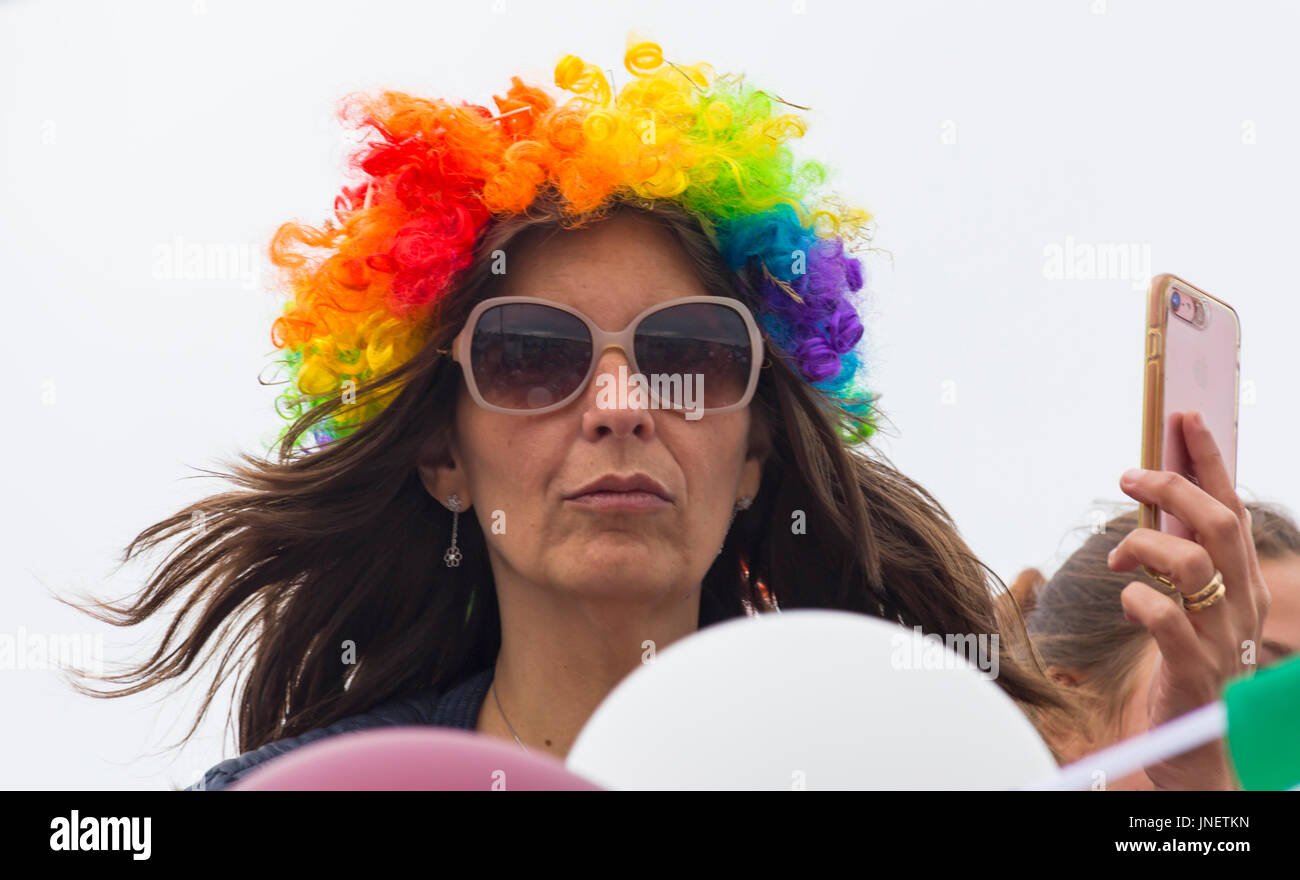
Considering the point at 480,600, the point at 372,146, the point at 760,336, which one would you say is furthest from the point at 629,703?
the point at 372,146

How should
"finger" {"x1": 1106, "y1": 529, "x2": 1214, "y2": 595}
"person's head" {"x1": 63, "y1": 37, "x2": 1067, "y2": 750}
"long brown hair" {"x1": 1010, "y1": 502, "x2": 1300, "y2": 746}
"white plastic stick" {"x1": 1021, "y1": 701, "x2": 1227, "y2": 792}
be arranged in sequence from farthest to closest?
"long brown hair" {"x1": 1010, "y1": 502, "x2": 1300, "y2": 746} < "person's head" {"x1": 63, "y1": 37, "x2": 1067, "y2": 750} < "finger" {"x1": 1106, "y1": 529, "x2": 1214, "y2": 595} < "white plastic stick" {"x1": 1021, "y1": 701, "x2": 1227, "y2": 792}

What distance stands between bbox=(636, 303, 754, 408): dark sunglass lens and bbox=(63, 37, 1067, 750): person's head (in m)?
0.01

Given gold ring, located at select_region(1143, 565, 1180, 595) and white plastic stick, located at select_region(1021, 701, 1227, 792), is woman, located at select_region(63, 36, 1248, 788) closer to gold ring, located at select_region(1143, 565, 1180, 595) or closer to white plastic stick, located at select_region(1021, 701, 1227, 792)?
gold ring, located at select_region(1143, 565, 1180, 595)

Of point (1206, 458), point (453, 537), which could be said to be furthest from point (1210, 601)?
point (453, 537)

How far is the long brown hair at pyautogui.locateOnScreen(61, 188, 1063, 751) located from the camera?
9.85 ft

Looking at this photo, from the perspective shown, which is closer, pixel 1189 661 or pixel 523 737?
pixel 1189 661

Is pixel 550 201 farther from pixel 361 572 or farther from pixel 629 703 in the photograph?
pixel 629 703

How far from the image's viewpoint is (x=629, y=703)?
1.29m

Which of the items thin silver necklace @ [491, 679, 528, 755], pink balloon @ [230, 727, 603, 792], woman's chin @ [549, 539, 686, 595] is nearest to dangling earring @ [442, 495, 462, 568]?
thin silver necklace @ [491, 679, 528, 755]

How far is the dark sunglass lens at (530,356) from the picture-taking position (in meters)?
2.71

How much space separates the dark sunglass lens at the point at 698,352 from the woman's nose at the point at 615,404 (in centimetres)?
4

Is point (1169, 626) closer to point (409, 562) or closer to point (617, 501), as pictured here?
point (617, 501)

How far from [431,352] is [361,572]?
59 cm

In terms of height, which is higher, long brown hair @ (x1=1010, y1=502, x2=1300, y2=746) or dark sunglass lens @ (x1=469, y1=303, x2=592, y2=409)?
dark sunglass lens @ (x1=469, y1=303, x2=592, y2=409)
